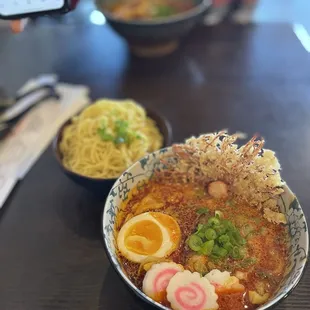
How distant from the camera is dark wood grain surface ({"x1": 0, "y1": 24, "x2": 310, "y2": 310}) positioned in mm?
1331

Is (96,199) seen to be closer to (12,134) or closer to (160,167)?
(160,167)

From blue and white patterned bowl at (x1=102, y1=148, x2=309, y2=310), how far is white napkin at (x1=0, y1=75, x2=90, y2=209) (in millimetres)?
535

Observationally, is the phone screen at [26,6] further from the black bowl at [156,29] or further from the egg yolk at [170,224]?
the egg yolk at [170,224]

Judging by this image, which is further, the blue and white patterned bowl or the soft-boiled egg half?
the soft-boiled egg half

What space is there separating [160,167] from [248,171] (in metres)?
0.29

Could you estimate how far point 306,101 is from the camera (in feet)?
6.49

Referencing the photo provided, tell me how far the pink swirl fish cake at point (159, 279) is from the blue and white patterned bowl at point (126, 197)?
0.06 meters

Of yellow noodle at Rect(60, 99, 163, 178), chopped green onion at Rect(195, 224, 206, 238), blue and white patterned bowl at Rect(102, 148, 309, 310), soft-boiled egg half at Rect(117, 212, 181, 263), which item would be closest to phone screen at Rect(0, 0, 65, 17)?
yellow noodle at Rect(60, 99, 163, 178)

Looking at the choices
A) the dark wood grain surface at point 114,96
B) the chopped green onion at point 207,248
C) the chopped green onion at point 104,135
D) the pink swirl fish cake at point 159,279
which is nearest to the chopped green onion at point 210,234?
the chopped green onion at point 207,248

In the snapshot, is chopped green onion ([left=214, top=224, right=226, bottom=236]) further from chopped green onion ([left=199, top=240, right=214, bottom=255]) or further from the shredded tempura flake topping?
the shredded tempura flake topping

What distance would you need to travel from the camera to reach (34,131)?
1872 mm

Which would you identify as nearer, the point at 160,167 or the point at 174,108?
the point at 160,167

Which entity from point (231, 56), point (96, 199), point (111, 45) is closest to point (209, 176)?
point (96, 199)

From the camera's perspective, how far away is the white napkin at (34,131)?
169 cm
